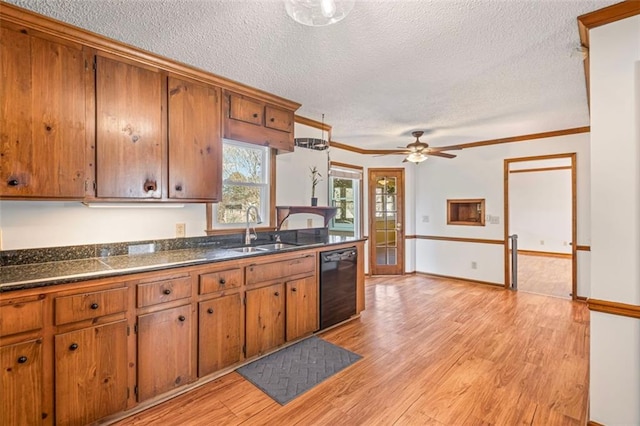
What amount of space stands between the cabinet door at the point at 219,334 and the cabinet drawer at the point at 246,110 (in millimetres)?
1706

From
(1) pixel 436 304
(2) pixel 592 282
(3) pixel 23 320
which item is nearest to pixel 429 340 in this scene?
(1) pixel 436 304

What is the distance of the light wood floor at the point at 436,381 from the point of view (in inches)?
76.5

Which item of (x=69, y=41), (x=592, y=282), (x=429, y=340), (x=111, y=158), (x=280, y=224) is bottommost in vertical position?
(x=429, y=340)

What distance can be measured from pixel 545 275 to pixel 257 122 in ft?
20.1

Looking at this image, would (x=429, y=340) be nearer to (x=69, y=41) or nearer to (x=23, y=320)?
(x=23, y=320)

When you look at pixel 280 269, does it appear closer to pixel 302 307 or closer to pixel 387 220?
pixel 302 307

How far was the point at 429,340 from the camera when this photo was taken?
120 inches

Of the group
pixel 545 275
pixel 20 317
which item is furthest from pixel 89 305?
pixel 545 275

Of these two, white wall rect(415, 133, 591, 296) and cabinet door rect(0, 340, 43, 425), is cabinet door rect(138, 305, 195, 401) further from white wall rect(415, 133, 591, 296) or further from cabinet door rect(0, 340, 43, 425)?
white wall rect(415, 133, 591, 296)

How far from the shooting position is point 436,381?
2.33 m

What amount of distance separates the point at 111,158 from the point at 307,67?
167cm

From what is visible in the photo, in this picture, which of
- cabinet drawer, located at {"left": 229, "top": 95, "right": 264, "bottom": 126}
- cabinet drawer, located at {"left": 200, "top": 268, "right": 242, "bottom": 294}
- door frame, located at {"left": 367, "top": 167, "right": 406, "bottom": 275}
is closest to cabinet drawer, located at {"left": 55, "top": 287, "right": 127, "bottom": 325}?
cabinet drawer, located at {"left": 200, "top": 268, "right": 242, "bottom": 294}

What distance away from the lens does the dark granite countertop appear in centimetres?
163

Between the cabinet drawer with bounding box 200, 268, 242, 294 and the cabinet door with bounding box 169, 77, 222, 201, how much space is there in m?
0.75
